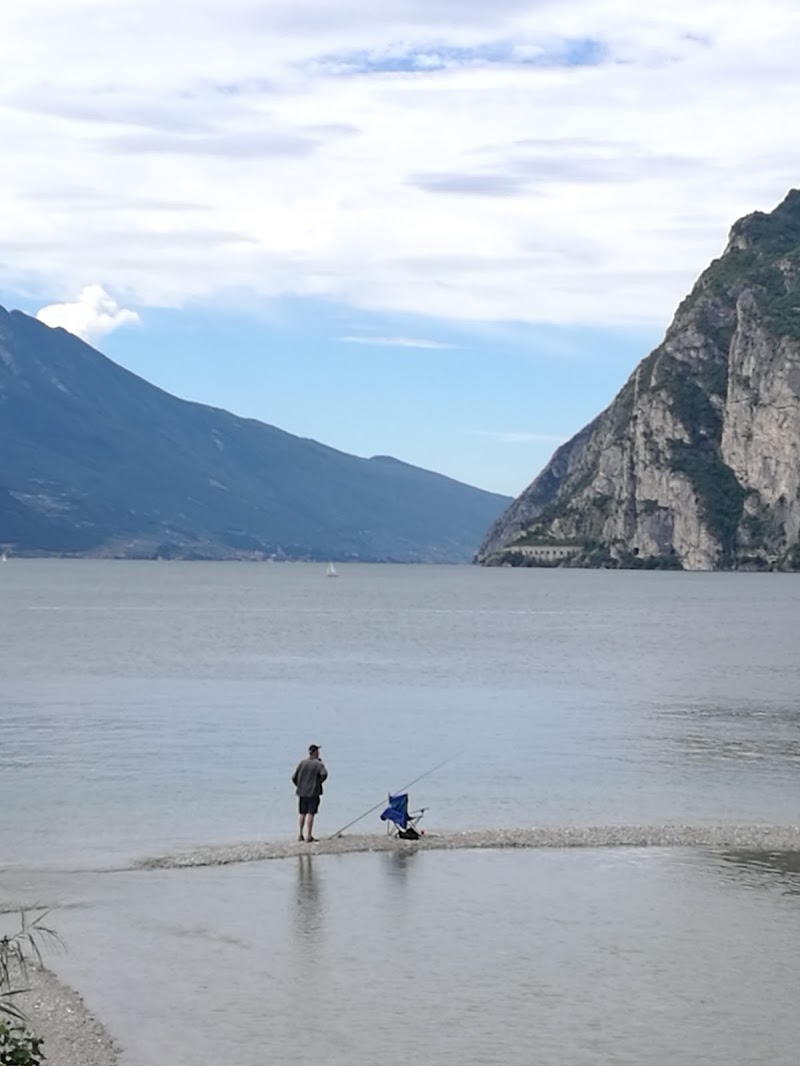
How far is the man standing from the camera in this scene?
34375mm

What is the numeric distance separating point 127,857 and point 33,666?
61.6 meters

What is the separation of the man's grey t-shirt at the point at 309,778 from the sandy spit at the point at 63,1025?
37.2 feet

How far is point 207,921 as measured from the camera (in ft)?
89.1

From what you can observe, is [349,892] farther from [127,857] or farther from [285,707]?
[285,707]

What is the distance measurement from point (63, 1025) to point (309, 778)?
1354 cm

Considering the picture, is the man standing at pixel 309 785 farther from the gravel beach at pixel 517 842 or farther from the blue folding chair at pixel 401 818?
the blue folding chair at pixel 401 818

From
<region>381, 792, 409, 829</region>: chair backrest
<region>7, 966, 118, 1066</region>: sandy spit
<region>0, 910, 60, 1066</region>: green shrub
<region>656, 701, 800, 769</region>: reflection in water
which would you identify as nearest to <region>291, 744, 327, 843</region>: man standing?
<region>381, 792, 409, 829</region>: chair backrest

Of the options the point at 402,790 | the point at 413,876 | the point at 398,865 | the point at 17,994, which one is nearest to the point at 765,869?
the point at 413,876

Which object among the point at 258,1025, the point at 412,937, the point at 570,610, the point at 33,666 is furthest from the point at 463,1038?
the point at 570,610

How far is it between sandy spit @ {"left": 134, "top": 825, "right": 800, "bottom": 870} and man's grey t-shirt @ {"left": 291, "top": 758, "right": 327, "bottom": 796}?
1093mm

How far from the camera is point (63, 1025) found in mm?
21078

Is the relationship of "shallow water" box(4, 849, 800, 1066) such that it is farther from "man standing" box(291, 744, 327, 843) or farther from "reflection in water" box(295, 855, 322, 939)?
"man standing" box(291, 744, 327, 843)

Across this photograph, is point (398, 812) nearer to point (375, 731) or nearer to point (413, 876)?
point (413, 876)

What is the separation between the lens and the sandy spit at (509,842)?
109ft
